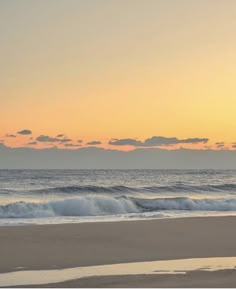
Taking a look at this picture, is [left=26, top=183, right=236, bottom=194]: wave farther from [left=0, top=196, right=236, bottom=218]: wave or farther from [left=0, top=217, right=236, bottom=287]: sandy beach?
[left=0, top=217, right=236, bottom=287]: sandy beach

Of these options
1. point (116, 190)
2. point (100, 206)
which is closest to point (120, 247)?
point (100, 206)

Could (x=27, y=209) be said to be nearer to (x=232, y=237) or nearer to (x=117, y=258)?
(x=232, y=237)

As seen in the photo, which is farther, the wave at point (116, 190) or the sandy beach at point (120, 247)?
the wave at point (116, 190)

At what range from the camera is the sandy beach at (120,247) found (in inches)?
320

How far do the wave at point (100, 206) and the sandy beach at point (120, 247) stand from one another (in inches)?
247

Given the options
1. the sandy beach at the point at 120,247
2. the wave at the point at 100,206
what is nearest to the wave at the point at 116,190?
the wave at the point at 100,206

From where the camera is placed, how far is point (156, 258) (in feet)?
33.8

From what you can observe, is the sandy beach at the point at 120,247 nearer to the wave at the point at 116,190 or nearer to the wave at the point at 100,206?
the wave at the point at 100,206

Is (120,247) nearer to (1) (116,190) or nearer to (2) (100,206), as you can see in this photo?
(2) (100,206)

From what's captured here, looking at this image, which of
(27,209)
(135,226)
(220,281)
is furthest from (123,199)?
(220,281)

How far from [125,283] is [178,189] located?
35.9m

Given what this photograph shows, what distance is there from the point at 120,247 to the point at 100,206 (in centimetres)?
1328

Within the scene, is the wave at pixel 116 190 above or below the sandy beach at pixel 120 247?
above

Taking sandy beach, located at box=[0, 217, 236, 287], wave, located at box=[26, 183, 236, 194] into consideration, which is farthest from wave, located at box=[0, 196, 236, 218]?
wave, located at box=[26, 183, 236, 194]
